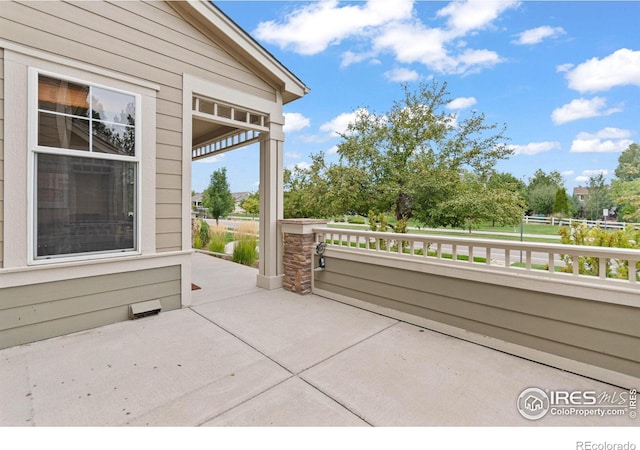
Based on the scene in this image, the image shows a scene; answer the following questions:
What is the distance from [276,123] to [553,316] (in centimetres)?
445

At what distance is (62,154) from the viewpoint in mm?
3014

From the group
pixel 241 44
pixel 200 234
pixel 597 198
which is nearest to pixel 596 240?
pixel 241 44

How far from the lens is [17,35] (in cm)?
276

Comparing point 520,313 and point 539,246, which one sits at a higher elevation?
point 539,246

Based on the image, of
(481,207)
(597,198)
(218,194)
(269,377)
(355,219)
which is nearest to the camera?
(269,377)

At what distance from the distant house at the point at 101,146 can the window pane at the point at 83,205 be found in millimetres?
11

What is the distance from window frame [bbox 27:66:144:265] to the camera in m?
2.83

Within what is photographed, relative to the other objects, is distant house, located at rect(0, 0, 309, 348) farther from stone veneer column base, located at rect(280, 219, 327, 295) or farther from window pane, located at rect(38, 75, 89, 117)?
stone veneer column base, located at rect(280, 219, 327, 295)

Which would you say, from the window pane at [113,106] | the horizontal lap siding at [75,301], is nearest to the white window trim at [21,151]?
the window pane at [113,106]

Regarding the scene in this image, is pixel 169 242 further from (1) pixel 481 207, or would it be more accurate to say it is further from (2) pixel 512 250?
(1) pixel 481 207

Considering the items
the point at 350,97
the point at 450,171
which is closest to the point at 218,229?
the point at 350,97

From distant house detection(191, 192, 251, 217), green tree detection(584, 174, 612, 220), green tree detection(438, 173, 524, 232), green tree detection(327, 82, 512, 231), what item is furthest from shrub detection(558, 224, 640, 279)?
green tree detection(584, 174, 612, 220)

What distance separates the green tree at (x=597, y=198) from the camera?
26.8 m

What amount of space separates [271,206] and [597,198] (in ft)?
117
